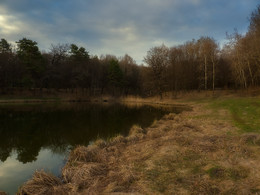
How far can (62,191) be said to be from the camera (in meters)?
5.43

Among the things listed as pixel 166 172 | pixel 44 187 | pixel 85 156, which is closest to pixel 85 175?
pixel 44 187

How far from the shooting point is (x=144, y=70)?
1961 inches

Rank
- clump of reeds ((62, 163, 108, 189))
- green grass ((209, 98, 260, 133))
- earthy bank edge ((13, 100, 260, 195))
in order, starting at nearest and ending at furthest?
1. earthy bank edge ((13, 100, 260, 195))
2. clump of reeds ((62, 163, 108, 189))
3. green grass ((209, 98, 260, 133))

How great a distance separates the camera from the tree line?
39.0m

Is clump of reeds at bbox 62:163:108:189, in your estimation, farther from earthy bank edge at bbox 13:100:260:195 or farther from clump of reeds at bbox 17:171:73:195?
clump of reeds at bbox 17:171:73:195

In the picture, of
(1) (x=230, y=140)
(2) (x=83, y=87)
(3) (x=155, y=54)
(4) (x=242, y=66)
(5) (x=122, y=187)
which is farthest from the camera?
(2) (x=83, y=87)

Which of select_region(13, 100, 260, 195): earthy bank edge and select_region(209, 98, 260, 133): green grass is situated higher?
select_region(209, 98, 260, 133): green grass

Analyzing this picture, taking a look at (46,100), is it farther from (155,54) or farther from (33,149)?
(33,149)

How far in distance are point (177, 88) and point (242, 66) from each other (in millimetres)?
17578

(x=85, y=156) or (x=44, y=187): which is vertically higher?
(x=85, y=156)

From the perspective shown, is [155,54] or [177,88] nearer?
[155,54]

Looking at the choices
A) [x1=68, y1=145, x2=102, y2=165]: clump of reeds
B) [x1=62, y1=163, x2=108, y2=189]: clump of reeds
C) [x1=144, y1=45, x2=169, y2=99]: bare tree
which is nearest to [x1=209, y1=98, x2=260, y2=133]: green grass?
[x1=68, y1=145, x2=102, y2=165]: clump of reeds

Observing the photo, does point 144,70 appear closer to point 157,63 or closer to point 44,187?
point 157,63

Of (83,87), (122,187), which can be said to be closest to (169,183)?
(122,187)
